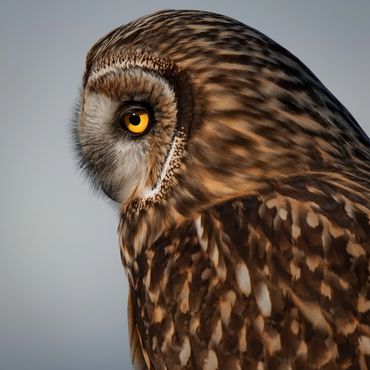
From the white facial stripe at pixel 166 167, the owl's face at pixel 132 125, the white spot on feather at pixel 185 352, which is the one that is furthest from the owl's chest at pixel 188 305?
the owl's face at pixel 132 125

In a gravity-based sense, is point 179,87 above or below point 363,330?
above

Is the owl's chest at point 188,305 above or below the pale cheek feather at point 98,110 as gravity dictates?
below

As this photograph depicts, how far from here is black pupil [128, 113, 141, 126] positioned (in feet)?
21.4

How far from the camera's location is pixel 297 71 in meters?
6.42

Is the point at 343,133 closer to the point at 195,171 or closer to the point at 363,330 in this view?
the point at 195,171

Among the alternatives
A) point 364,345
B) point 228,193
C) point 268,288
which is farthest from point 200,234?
point 364,345

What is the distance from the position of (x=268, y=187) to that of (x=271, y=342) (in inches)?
29.1

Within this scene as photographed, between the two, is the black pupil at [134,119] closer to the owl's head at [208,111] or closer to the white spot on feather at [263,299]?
the owl's head at [208,111]

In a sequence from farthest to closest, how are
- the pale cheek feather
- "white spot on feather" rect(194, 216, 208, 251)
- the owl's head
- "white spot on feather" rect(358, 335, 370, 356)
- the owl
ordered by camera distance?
the pale cheek feather
the owl's head
"white spot on feather" rect(194, 216, 208, 251)
the owl
"white spot on feather" rect(358, 335, 370, 356)

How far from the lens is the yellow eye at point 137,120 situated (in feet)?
21.3

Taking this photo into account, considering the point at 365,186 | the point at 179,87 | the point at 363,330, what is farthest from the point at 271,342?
the point at 179,87

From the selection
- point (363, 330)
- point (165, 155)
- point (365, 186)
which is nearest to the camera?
point (363, 330)

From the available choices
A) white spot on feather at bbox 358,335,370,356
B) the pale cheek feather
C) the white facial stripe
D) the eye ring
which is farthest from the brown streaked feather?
the pale cheek feather

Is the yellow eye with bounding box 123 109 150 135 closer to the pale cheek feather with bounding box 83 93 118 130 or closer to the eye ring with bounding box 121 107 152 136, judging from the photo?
the eye ring with bounding box 121 107 152 136
